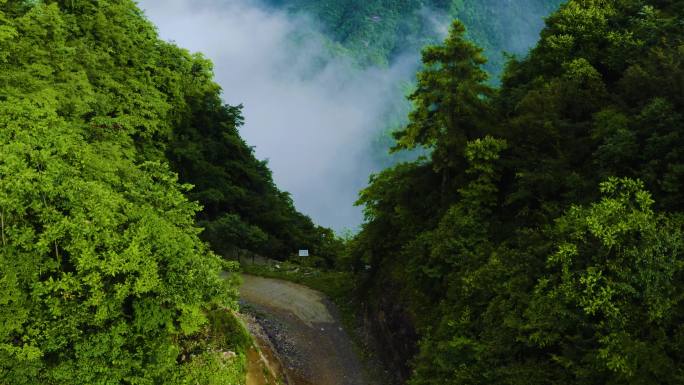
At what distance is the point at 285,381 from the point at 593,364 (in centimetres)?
1216

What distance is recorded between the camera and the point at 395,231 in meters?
24.2

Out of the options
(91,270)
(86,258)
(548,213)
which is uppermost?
(548,213)

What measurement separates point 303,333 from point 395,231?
6.79 metres

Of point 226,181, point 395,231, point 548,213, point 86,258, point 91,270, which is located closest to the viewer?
point 86,258

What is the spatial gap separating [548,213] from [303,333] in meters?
13.5

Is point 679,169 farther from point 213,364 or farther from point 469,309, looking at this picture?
point 213,364

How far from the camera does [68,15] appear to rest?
27.6m

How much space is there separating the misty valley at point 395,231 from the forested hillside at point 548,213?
0.24ft

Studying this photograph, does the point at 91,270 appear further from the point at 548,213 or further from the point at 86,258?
the point at 548,213

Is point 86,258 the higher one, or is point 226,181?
point 226,181

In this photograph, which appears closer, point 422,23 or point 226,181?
point 226,181

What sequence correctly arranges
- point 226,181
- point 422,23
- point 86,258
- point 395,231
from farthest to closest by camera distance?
point 422,23
point 226,181
point 395,231
point 86,258

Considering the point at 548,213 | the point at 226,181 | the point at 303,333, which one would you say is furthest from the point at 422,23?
the point at 548,213

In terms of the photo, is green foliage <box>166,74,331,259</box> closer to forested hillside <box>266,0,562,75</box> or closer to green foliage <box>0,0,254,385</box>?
green foliage <box>0,0,254,385</box>
